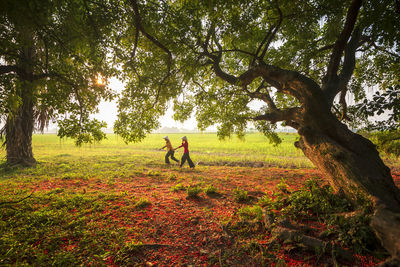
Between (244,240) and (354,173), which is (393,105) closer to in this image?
(354,173)

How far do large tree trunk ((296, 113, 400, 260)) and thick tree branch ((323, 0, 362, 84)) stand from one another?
183 cm

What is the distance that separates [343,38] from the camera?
179 inches

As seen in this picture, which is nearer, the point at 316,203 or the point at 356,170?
the point at 356,170

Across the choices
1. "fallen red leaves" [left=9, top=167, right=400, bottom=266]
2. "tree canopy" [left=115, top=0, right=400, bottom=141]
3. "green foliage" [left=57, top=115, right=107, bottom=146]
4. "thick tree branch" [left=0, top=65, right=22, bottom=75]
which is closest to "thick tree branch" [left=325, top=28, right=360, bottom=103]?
"tree canopy" [left=115, top=0, right=400, bottom=141]

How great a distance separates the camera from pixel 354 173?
3584 mm

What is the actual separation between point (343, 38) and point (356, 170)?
380 centimetres

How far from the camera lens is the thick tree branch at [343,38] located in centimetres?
401

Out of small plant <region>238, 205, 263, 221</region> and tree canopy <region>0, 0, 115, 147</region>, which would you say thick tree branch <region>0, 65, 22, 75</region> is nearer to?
tree canopy <region>0, 0, 115, 147</region>

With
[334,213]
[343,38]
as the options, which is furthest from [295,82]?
[334,213]

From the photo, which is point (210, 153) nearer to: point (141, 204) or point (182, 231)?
point (141, 204)

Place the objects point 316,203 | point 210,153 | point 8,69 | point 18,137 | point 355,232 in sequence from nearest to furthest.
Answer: point 355,232 < point 316,203 < point 8,69 < point 18,137 < point 210,153

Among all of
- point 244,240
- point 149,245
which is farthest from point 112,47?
point 244,240

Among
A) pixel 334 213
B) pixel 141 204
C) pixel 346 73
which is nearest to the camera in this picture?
pixel 334 213

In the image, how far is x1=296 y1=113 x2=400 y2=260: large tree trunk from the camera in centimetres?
235
